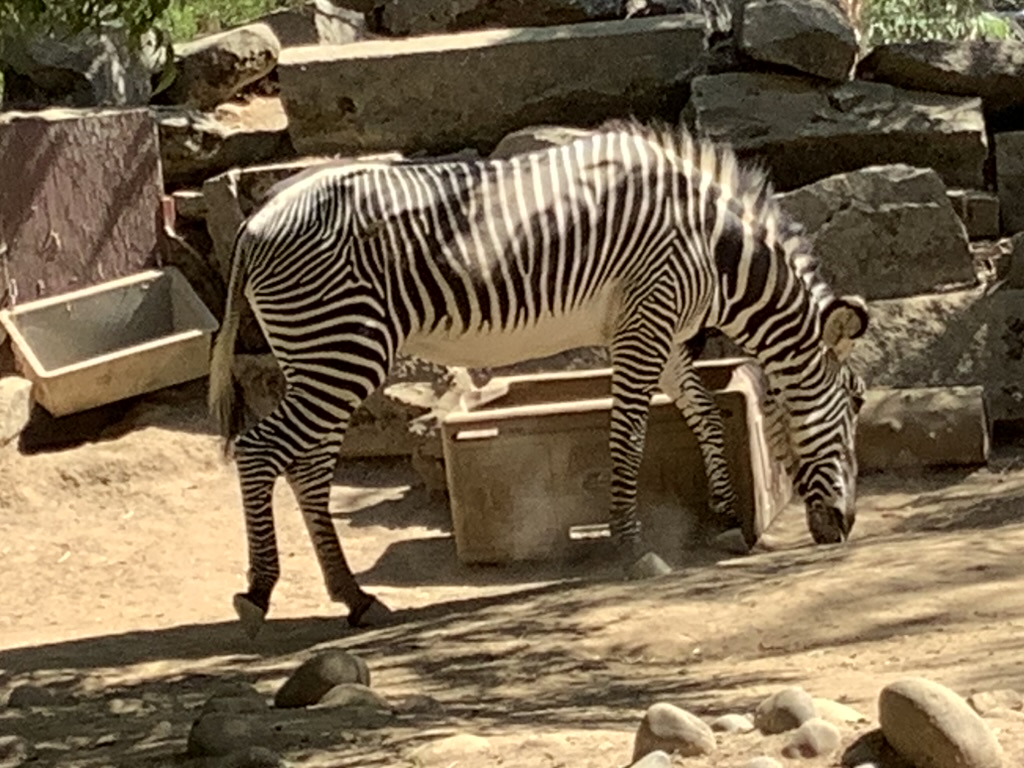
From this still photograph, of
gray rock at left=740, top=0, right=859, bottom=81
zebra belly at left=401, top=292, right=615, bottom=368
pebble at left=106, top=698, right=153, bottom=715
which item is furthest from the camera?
gray rock at left=740, top=0, right=859, bottom=81

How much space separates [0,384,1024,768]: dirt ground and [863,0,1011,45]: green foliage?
4.44 meters

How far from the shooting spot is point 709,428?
768cm

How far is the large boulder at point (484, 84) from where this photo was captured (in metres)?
9.90

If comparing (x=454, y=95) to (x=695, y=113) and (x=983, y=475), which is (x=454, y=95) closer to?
(x=695, y=113)

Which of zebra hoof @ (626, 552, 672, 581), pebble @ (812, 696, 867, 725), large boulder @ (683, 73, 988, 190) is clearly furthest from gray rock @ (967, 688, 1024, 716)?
large boulder @ (683, 73, 988, 190)

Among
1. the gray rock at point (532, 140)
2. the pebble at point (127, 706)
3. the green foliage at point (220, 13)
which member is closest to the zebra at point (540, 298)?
the pebble at point (127, 706)

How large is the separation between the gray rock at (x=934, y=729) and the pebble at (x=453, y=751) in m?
0.86

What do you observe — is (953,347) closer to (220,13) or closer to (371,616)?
(371,616)

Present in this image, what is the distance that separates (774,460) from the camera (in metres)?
8.16

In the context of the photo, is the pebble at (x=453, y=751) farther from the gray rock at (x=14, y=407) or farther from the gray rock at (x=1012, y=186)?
the gray rock at (x=1012, y=186)

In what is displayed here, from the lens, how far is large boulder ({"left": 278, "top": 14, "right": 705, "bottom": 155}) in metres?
9.90

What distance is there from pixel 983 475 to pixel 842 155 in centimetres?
216

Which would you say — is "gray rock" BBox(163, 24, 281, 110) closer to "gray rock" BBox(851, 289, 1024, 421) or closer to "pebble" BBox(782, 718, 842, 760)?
"gray rock" BBox(851, 289, 1024, 421)

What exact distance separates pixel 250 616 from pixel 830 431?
258 cm
